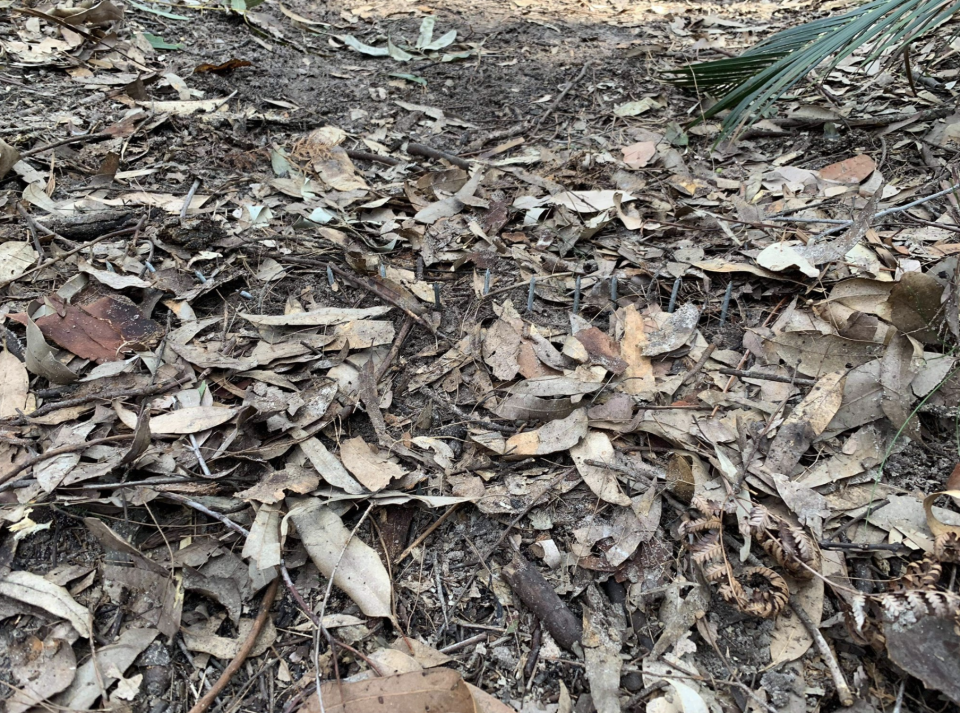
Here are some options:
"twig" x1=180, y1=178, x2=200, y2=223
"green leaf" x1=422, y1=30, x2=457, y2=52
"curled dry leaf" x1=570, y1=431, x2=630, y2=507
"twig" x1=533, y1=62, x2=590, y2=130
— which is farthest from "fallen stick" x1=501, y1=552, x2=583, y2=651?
"green leaf" x1=422, y1=30, x2=457, y2=52

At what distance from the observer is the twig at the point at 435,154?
291 centimetres

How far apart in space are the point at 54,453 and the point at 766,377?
183 cm

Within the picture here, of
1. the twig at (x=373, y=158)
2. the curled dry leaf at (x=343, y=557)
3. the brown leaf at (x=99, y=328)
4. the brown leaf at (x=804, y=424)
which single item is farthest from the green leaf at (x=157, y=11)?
the brown leaf at (x=804, y=424)

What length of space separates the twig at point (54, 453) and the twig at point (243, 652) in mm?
575

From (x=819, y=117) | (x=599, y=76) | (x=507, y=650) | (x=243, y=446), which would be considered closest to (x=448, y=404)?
(x=243, y=446)

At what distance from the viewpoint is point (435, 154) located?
9.86 ft

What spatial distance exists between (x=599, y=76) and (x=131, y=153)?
2.46 meters

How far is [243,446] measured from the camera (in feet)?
5.34

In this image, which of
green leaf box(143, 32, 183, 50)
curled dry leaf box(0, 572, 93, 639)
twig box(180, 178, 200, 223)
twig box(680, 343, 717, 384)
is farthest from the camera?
green leaf box(143, 32, 183, 50)

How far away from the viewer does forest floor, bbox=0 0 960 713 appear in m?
1.30

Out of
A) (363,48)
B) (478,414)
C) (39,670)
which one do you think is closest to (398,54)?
(363,48)

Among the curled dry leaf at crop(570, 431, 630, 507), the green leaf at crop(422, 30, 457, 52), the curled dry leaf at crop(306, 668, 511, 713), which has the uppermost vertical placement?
the green leaf at crop(422, 30, 457, 52)

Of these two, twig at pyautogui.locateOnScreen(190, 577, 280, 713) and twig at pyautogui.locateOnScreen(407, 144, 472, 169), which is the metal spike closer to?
twig at pyautogui.locateOnScreen(407, 144, 472, 169)

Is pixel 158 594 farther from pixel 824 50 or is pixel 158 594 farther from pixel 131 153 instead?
pixel 824 50
